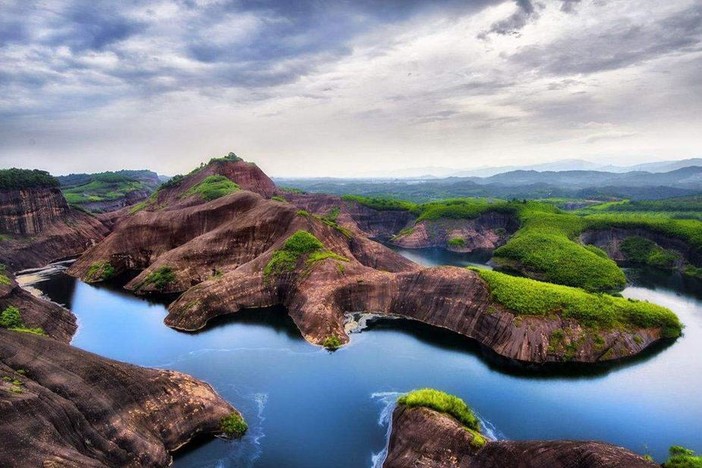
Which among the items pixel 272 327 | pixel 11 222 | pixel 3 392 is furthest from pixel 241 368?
pixel 11 222

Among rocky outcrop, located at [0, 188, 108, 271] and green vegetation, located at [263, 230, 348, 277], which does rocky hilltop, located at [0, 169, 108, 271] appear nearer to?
rocky outcrop, located at [0, 188, 108, 271]

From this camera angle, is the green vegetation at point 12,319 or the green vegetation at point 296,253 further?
the green vegetation at point 296,253

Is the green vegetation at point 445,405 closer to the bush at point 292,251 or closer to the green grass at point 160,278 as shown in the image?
the bush at point 292,251

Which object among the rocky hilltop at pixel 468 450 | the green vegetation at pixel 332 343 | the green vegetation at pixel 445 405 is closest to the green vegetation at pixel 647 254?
the green vegetation at pixel 332 343

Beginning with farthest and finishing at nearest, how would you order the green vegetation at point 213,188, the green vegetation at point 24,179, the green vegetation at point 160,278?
the green vegetation at point 213,188, the green vegetation at point 24,179, the green vegetation at point 160,278

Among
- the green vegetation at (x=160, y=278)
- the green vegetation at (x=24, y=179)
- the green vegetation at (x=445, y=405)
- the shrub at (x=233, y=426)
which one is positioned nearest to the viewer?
the green vegetation at (x=445, y=405)

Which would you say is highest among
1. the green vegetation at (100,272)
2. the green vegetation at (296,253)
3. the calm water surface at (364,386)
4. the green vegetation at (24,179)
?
the green vegetation at (24,179)

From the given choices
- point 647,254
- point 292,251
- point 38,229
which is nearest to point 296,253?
point 292,251
